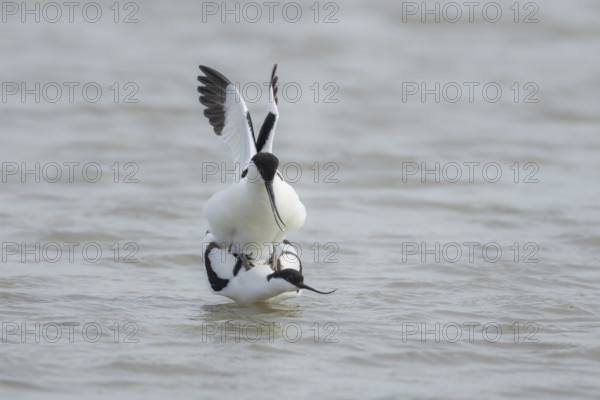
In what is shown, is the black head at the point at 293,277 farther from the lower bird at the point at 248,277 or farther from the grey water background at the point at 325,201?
the grey water background at the point at 325,201

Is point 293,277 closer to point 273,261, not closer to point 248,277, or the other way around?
point 248,277

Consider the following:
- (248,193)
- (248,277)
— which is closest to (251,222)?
(248,193)

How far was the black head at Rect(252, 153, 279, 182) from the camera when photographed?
8.34 metres

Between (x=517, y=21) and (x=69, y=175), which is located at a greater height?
(x=517, y=21)

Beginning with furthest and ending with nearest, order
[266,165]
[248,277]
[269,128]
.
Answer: [269,128] → [248,277] → [266,165]

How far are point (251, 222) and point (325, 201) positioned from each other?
405 cm

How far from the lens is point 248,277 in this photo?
29.1 ft

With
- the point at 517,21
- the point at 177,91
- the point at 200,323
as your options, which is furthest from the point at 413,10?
the point at 200,323

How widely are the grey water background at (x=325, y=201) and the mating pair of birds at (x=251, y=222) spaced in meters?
0.28

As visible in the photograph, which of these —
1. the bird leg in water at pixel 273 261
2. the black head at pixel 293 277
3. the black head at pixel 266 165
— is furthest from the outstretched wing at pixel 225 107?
the black head at pixel 293 277

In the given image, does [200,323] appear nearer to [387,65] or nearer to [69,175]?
[69,175]

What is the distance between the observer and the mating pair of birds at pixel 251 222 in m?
8.57

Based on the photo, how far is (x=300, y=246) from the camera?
11109mm

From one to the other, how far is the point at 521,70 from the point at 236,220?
11.5 m
